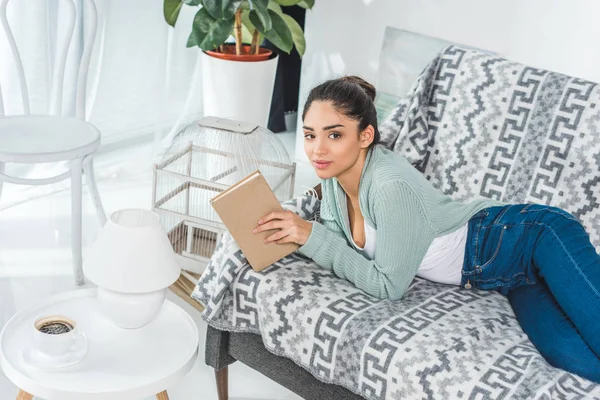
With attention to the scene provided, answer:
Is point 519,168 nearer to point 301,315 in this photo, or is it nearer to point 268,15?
point 301,315

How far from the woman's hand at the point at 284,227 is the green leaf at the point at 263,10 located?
1283 millimetres

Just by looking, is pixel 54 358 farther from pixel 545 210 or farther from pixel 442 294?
pixel 545 210

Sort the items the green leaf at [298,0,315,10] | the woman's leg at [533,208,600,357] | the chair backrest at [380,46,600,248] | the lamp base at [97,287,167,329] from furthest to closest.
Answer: the green leaf at [298,0,315,10], the chair backrest at [380,46,600,248], the woman's leg at [533,208,600,357], the lamp base at [97,287,167,329]

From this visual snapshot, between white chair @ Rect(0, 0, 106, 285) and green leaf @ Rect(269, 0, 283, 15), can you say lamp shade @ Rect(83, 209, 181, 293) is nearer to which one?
white chair @ Rect(0, 0, 106, 285)

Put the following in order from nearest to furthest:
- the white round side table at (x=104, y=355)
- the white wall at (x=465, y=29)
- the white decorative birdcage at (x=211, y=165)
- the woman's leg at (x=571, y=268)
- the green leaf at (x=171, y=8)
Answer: the white round side table at (x=104, y=355) < the woman's leg at (x=571, y=268) < the white decorative birdcage at (x=211, y=165) < the white wall at (x=465, y=29) < the green leaf at (x=171, y=8)

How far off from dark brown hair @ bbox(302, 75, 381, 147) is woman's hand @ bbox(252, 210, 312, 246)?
0.25 metres

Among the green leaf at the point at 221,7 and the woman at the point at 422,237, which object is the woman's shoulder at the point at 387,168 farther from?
the green leaf at the point at 221,7

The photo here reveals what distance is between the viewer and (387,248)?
1.74 meters

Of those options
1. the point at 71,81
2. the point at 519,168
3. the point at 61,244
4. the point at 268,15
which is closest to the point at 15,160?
the point at 61,244

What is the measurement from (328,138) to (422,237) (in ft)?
1.02

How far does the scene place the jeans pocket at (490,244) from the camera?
74.6 inches

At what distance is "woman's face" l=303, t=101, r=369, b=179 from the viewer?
5.87 feet

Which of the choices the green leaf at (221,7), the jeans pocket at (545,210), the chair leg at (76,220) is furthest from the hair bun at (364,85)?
the green leaf at (221,7)

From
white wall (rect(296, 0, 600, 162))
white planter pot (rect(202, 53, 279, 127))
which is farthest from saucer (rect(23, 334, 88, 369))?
white planter pot (rect(202, 53, 279, 127))
